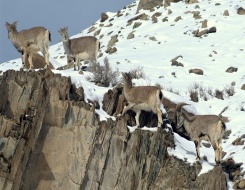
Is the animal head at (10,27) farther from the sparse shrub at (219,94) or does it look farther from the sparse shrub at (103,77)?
the sparse shrub at (219,94)

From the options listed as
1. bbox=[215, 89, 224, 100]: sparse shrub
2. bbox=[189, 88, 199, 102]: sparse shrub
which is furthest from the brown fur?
bbox=[215, 89, 224, 100]: sparse shrub

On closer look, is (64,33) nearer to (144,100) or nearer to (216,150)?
(144,100)

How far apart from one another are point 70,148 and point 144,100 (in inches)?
103

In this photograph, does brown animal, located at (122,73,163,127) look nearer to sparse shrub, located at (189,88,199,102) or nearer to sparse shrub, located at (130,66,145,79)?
sparse shrub, located at (130,66,145,79)

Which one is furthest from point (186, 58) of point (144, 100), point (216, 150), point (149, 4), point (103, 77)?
point (149, 4)

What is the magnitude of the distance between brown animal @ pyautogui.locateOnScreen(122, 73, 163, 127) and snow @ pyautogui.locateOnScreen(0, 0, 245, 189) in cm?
73

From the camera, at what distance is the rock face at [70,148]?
20.5 metres

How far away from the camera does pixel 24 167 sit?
67.3 ft

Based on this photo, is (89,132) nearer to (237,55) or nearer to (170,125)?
(170,125)

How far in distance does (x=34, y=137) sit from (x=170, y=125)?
4.43 meters

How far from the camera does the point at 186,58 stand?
34.5 m

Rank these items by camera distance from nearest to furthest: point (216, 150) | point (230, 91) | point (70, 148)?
point (70, 148)
point (216, 150)
point (230, 91)

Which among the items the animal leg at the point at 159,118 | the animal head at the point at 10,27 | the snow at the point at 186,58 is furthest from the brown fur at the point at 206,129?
the animal head at the point at 10,27

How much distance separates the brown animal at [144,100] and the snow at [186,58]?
2.39 feet
